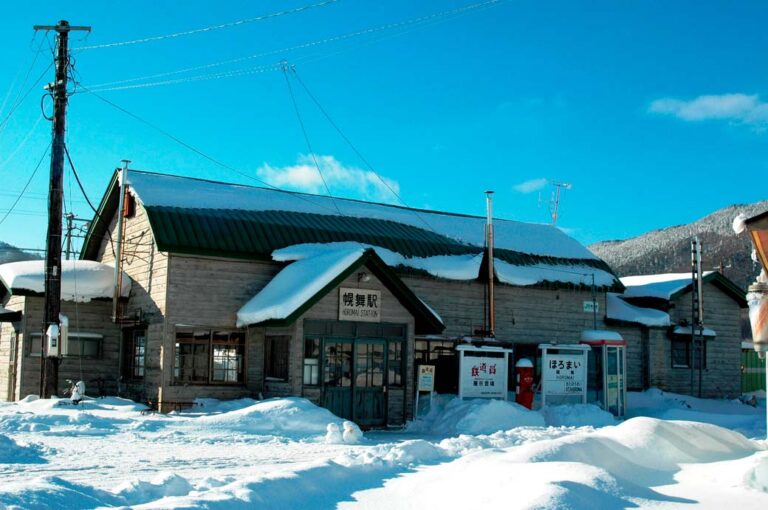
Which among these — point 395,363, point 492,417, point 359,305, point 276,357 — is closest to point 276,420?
point 276,357

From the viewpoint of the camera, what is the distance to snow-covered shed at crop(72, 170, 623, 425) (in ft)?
66.7

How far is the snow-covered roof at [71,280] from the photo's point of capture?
22.3 metres

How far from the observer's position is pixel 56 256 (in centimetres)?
2116

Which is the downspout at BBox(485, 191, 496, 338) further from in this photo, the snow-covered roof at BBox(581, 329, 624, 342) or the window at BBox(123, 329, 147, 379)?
the window at BBox(123, 329, 147, 379)

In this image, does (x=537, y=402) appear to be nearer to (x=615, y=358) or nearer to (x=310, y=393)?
(x=615, y=358)

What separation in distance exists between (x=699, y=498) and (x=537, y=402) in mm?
14428

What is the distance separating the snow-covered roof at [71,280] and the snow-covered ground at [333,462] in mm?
3501

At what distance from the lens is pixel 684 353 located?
3186 cm

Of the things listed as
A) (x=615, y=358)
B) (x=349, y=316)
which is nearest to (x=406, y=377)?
(x=349, y=316)

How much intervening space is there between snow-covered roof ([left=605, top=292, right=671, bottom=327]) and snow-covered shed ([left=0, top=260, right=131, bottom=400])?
16427mm

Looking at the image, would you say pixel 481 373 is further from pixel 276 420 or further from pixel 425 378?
pixel 276 420

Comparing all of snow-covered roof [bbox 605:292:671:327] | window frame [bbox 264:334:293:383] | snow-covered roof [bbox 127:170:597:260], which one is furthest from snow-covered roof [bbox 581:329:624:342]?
window frame [bbox 264:334:293:383]

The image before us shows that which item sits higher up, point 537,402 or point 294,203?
point 294,203

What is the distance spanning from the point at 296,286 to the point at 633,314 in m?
14.5
